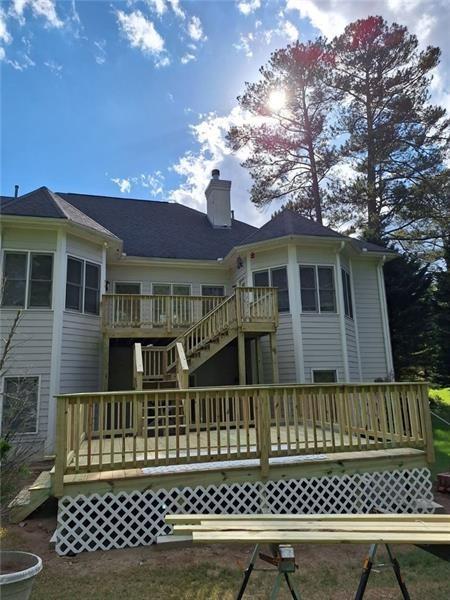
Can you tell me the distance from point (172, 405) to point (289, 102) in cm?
1934

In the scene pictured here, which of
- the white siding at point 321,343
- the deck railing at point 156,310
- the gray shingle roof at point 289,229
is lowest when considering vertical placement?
the white siding at point 321,343

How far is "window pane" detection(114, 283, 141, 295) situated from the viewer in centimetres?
1273

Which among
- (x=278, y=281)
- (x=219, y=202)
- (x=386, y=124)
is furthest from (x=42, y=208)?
(x=386, y=124)

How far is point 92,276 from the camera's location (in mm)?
11070

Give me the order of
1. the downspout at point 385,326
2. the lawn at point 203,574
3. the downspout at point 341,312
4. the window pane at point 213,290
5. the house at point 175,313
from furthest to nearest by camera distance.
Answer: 1. the window pane at point 213,290
2. the downspout at point 385,326
3. the downspout at point 341,312
4. the house at point 175,313
5. the lawn at point 203,574

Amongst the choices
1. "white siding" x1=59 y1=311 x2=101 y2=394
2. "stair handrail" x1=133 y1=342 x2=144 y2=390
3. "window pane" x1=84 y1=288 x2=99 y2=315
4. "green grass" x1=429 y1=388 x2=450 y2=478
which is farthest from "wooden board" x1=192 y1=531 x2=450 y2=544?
"window pane" x1=84 y1=288 x2=99 y2=315

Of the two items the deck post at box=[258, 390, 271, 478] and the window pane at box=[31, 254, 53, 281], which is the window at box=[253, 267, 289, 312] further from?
the deck post at box=[258, 390, 271, 478]

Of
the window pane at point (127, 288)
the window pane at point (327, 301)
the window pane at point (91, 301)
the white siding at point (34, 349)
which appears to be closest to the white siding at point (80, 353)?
the window pane at point (91, 301)

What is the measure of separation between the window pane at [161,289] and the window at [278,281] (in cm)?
306

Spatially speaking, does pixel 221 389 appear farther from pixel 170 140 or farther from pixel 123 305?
pixel 170 140

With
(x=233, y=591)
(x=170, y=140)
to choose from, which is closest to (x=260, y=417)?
(x=233, y=591)

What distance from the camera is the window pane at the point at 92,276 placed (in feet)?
35.8

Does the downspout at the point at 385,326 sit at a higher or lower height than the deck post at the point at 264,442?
higher

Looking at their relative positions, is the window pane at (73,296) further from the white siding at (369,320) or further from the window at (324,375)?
the white siding at (369,320)
